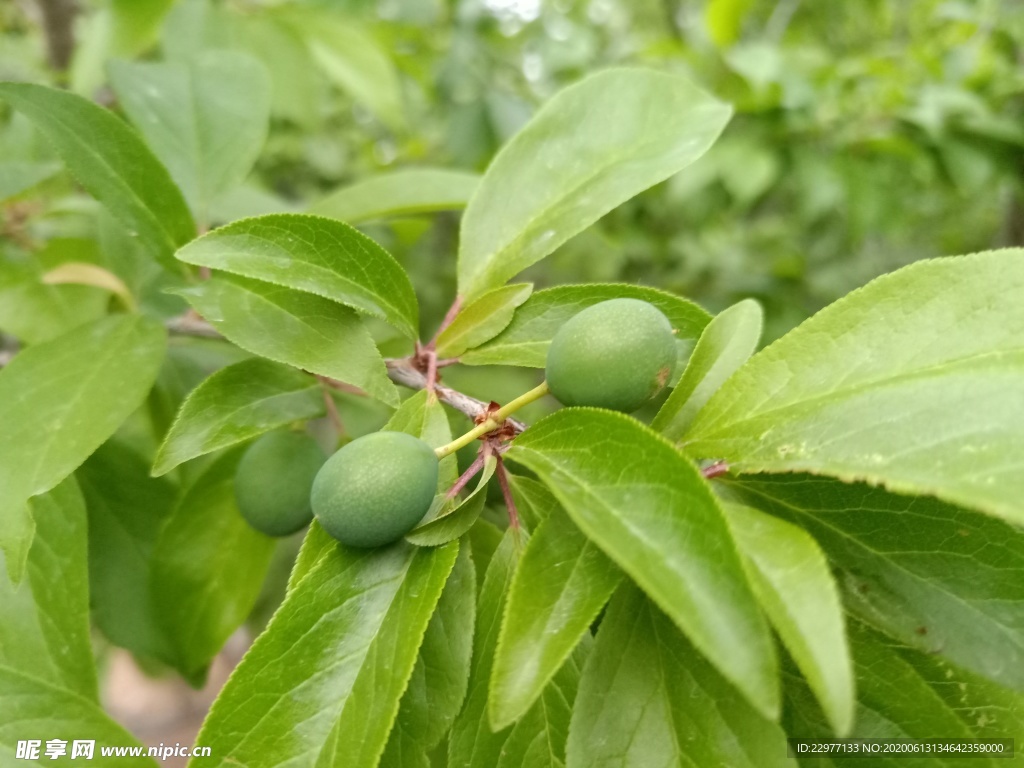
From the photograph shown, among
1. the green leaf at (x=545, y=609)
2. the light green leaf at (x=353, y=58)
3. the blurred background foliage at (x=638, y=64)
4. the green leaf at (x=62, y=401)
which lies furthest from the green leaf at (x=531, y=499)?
the light green leaf at (x=353, y=58)

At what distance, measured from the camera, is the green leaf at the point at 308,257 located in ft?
2.26

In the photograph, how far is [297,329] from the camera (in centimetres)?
74

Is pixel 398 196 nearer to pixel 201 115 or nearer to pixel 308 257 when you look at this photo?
pixel 201 115

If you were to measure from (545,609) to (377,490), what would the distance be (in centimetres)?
16

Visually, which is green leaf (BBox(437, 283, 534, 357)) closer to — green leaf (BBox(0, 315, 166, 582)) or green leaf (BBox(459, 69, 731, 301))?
green leaf (BBox(459, 69, 731, 301))

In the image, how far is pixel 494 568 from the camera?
0.69 metres

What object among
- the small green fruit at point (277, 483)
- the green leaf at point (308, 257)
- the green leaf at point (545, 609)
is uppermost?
the green leaf at point (308, 257)

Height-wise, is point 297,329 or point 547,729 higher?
point 297,329

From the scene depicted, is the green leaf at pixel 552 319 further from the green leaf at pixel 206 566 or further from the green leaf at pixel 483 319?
the green leaf at pixel 206 566

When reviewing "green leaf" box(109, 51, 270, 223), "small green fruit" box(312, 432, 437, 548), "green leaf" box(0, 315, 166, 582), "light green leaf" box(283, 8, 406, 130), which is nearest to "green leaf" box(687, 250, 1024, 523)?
"small green fruit" box(312, 432, 437, 548)

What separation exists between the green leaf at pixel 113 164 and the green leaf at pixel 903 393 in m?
0.67

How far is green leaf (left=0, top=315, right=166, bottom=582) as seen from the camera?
682 millimetres

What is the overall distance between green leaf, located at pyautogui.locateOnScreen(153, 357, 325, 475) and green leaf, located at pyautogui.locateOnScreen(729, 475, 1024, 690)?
497mm

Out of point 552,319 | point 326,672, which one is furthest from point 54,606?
point 552,319
